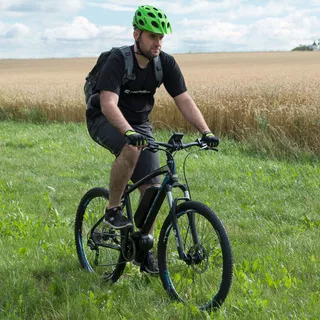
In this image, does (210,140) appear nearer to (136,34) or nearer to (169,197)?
(169,197)

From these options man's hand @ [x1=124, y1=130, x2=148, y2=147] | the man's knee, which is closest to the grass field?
the man's knee

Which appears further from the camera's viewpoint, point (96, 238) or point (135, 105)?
point (96, 238)

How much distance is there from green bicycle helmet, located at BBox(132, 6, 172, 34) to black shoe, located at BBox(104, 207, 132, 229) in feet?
5.04

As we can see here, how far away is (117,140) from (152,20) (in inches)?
40.3

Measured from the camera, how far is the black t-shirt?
4.38 metres

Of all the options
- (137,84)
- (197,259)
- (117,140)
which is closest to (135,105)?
(137,84)

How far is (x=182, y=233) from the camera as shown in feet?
13.4

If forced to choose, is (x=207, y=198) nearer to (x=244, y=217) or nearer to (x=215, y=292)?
(x=244, y=217)

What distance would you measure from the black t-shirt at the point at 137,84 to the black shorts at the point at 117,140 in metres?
0.12

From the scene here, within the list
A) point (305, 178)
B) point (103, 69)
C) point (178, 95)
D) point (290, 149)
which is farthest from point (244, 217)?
point (290, 149)

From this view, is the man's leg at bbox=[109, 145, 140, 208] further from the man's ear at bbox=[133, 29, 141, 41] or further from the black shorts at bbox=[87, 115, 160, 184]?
the man's ear at bbox=[133, 29, 141, 41]

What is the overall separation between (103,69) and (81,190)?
15.5 ft

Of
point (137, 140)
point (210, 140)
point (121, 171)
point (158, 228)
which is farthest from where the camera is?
point (158, 228)

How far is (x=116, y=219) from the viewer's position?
4.68m
